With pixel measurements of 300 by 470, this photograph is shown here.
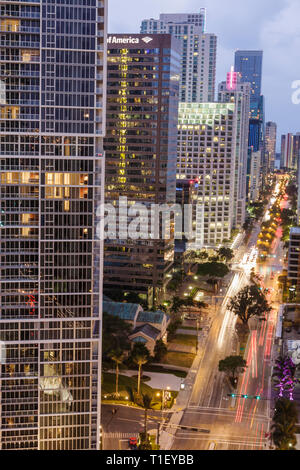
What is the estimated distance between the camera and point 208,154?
173 m

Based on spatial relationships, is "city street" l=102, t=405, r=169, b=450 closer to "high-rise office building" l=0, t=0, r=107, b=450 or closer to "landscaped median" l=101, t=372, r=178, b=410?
"landscaped median" l=101, t=372, r=178, b=410

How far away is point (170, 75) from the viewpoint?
110 meters

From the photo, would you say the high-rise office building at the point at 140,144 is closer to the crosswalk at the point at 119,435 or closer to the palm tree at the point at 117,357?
the palm tree at the point at 117,357

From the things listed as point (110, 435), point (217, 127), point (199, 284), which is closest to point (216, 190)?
point (217, 127)

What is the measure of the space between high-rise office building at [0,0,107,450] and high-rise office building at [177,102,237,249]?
112 meters

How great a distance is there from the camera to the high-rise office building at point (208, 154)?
170625mm

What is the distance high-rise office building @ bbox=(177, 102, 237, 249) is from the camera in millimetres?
170625

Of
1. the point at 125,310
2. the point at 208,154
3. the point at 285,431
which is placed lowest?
the point at 285,431

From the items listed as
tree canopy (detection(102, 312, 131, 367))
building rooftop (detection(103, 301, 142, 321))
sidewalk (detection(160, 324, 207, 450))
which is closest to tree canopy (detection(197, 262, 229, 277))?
sidewalk (detection(160, 324, 207, 450))

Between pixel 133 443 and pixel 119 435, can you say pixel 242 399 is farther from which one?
pixel 133 443

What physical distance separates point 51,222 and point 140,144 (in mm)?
57507

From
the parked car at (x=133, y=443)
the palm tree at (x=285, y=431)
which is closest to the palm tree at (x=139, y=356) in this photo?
the parked car at (x=133, y=443)

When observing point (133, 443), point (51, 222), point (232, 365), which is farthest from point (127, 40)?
point (133, 443)
